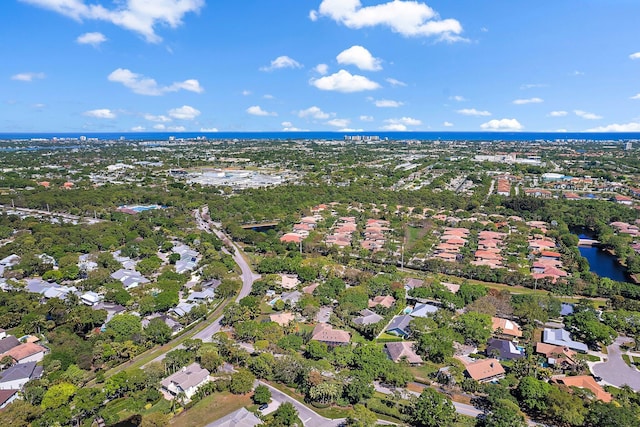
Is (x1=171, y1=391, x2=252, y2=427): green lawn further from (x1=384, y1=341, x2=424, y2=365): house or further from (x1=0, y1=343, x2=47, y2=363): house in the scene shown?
(x1=0, y1=343, x2=47, y2=363): house

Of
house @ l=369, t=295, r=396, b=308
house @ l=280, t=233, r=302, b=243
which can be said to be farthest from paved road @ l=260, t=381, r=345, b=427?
house @ l=280, t=233, r=302, b=243

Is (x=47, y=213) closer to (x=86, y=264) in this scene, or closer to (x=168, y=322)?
(x=86, y=264)

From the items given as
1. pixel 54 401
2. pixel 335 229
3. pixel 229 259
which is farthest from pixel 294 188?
pixel 54 401

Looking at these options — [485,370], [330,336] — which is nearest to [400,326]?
[330,336]

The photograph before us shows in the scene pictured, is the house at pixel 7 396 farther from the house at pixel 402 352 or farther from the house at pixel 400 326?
the house at pixel 400 326

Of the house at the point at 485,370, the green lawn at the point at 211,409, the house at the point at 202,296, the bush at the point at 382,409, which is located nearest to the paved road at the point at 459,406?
the bush at the point at 382,409
